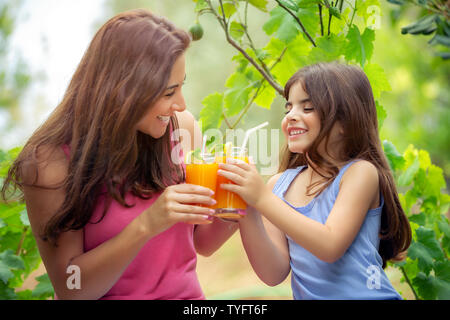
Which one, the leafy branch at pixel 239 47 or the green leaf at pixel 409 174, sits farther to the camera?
the green leaf at pixel 409 174

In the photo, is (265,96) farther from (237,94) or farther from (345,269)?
(345,269)

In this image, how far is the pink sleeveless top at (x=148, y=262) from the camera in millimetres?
1179

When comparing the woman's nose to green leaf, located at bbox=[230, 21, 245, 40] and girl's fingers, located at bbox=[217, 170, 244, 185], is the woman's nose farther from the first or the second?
green leaf, located at bbox=[230, 21, 245, 40]

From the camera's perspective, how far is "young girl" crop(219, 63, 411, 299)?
1.02 metres

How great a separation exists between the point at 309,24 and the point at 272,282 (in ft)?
2.49

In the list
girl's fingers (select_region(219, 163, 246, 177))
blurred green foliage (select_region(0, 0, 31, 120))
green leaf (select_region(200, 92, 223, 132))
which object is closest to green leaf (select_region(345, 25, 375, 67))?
green leaf (select_region(200, 92, 223, 132))

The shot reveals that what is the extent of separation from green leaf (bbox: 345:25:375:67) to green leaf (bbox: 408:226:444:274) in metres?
0.61

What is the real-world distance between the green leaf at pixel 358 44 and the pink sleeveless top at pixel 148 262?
0.68 meters

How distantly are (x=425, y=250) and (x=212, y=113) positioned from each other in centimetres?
82

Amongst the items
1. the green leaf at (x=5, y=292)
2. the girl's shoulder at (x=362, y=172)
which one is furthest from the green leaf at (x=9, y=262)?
the girl's shoulder at (x=362, y=172)

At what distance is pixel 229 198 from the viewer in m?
1.05

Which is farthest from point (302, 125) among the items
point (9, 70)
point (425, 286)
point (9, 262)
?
point (9, 70)

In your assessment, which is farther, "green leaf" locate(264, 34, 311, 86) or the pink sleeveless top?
"green leaf" locate(264, 34, 311, 86)

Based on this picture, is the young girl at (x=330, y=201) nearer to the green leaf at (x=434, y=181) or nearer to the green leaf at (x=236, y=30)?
the green leaf at (x=236, y=30)
